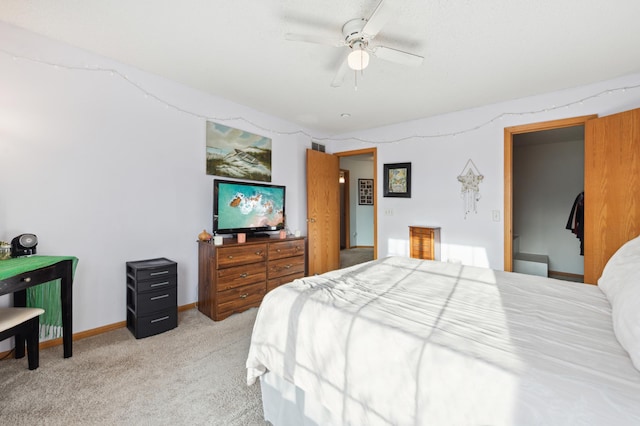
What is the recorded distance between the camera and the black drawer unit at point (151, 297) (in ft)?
8.24

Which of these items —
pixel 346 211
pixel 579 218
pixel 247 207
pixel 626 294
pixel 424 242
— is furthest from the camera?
pixel 346 211

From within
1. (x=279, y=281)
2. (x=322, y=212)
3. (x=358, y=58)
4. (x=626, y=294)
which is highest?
(x=358, y=58)

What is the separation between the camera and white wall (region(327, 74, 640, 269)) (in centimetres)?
313

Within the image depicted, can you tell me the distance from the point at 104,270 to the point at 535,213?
22.1 ft

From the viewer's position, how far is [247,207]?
3.46 meters

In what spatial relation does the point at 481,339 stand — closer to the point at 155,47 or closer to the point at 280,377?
the point at 280,377

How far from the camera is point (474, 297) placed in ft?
4.96

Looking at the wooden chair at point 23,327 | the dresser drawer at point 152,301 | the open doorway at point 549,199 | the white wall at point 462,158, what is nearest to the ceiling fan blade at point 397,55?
the white wall at point 462,158

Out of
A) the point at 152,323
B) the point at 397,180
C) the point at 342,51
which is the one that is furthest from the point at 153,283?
the point at 397,180

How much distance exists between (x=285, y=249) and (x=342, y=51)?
2.28 m

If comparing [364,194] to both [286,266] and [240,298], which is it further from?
[240,298]

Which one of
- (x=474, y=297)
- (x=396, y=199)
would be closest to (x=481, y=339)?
(x=474, y=297)

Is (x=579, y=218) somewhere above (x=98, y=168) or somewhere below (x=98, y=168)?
below

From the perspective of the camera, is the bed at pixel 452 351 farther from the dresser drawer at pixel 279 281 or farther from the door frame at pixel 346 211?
the door frame at pixel 346 211
